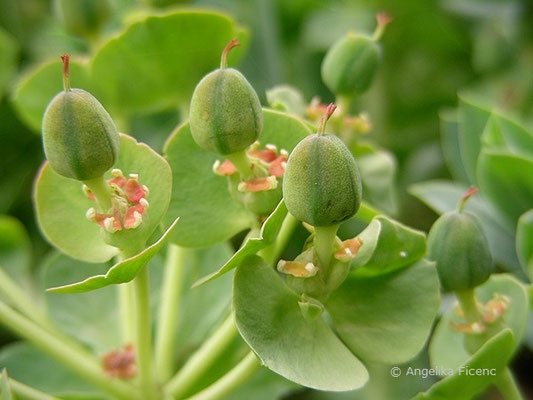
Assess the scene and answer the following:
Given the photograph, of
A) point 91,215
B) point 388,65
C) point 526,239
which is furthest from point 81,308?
point 388,65

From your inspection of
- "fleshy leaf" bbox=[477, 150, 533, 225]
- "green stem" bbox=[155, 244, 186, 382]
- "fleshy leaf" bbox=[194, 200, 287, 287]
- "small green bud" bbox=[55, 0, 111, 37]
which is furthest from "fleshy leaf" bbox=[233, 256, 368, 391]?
"small green bud" bbox=[55, 0, 111, 37]

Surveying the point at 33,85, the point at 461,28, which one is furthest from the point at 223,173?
the point at 461,28

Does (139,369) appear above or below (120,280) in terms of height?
below

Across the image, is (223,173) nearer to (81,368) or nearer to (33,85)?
(81,368)

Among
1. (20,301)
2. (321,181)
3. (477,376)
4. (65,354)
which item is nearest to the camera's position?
(321,181)

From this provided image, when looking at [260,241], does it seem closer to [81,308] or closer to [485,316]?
[485,316]

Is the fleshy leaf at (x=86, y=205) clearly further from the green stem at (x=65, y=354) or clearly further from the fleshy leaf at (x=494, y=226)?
the fleshy leaf at (x=494, y=226)
